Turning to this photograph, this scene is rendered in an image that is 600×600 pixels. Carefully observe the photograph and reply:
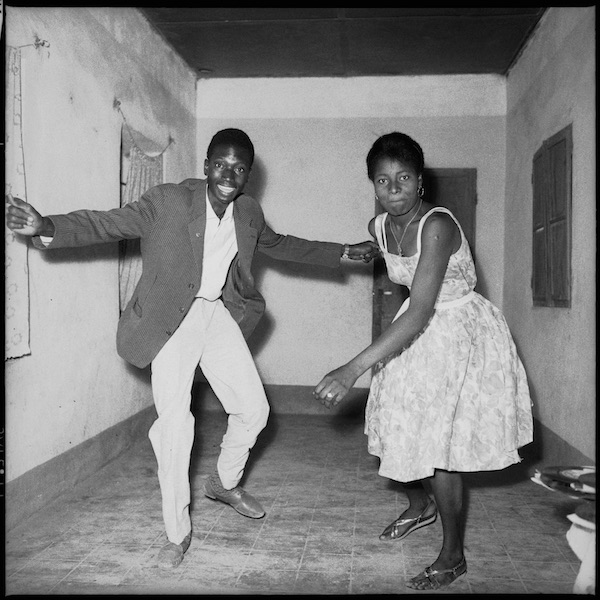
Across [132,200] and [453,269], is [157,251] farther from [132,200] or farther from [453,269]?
[132,200]

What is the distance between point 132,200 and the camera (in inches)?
181

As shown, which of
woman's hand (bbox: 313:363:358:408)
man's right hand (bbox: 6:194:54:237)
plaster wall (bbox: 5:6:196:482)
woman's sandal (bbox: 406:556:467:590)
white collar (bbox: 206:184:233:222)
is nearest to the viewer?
woman's hand (bbox: 313:363:358:408)

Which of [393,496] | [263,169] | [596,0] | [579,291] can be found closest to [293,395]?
[263,169]

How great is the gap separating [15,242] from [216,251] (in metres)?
0.93

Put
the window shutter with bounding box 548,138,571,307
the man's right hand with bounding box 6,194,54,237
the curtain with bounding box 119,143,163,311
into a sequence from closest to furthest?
1. the man's right hand with bounding box 6,194,54,237
2. the window shutter with bounding box 548,138,571,307
3. the curtain with bounding box 119,143,163,311

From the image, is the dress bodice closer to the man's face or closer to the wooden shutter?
the man's face

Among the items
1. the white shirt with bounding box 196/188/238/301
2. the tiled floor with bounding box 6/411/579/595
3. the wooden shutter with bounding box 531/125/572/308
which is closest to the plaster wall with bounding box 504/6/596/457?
the wooden shutter with bounding box 531/125/572/308

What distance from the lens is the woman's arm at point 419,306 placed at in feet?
7.27

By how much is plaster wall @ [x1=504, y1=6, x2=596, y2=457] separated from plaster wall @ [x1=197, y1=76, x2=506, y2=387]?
36 centimetres

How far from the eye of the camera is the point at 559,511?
3.44 meters

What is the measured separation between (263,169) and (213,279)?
346cm

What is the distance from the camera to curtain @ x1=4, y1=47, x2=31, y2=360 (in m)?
2.96

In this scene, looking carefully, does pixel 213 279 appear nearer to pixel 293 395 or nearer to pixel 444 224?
pixel 444 224

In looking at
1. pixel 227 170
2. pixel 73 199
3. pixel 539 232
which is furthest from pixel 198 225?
pixel 539 232
